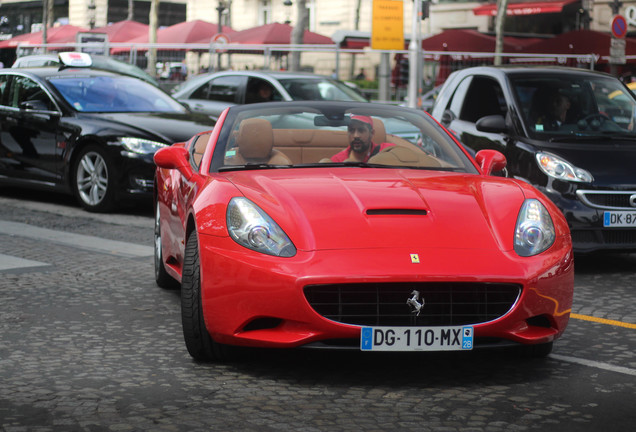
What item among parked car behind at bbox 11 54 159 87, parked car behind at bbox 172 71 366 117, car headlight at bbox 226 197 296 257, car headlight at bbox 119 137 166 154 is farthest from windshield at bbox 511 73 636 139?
parked car behind at bbox 11 54 159 87

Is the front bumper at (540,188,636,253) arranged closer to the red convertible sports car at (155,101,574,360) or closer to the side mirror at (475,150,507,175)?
the side mirror at (475,150,507,175)

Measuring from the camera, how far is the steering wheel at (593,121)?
30.7ft

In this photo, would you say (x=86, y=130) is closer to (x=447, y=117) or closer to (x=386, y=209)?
(x=447, y=117)

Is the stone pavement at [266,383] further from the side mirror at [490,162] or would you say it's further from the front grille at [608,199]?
the front grille at [608,199]

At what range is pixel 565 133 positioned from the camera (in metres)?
9.10

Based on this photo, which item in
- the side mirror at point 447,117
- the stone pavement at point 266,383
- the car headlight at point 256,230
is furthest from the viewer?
the side mirror at point 447,117

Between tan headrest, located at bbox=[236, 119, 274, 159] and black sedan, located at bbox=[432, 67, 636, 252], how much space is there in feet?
9.66

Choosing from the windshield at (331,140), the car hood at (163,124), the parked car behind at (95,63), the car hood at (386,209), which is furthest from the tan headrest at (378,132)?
the parked car behind at (95,63)

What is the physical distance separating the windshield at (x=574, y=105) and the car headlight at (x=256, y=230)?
4.52 meters

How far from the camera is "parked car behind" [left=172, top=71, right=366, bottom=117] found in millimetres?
16125

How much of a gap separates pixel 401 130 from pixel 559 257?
9.78 feet

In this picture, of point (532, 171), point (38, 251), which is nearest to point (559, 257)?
point (532, 171)

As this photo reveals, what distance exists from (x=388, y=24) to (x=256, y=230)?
67.9ft

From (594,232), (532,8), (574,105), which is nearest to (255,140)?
(594,232)
